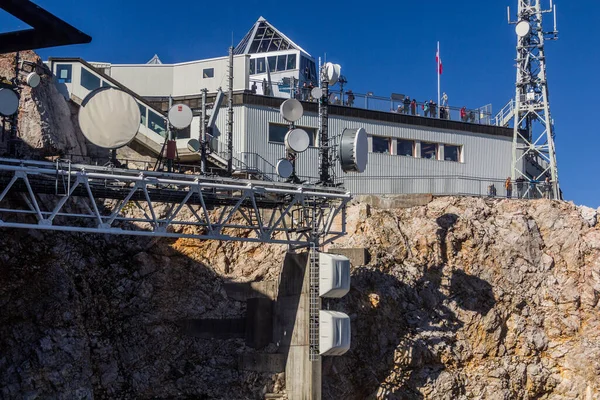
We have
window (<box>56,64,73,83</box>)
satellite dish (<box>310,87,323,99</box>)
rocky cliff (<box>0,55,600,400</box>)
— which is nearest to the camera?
rocky cliff (<box>0,55,600,400</box>)

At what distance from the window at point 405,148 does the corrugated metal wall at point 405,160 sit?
1.22 ft

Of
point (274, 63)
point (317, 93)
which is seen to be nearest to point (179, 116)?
point (317, 93)

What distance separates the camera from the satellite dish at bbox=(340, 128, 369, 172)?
45.2 meters

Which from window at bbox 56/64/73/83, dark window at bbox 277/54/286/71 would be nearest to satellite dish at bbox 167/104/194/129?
window at bbox 56/64/73/83

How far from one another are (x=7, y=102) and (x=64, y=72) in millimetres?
16797

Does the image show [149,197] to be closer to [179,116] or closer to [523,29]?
[179,116]

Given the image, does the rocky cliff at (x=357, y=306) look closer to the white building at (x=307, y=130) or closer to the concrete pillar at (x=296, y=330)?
the concrete pillar at (x=296, y=330)

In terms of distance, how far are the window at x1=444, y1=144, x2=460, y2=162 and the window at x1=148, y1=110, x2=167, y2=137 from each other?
1954 centimetres

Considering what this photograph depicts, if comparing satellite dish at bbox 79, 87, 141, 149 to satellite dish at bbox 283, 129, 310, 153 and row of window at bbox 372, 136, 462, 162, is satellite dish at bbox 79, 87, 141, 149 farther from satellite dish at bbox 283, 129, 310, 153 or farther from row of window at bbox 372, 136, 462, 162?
row of window at bbox 372, 136, 462, 162

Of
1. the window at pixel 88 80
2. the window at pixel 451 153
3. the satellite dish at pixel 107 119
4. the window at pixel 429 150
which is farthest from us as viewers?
the window at pixel 451 153

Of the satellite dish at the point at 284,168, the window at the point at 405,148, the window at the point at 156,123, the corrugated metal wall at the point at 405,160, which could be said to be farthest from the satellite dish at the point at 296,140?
the window at the point at 405,148

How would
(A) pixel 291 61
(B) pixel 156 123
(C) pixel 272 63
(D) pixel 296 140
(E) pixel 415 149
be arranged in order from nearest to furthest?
(D) pixel 296 140, (B) pixel 156 123, (E) pixel 415 149, (A) pixel 291 61, (C) pixel 272 63

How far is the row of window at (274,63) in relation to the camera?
7294 centimetres

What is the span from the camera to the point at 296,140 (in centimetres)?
4547
